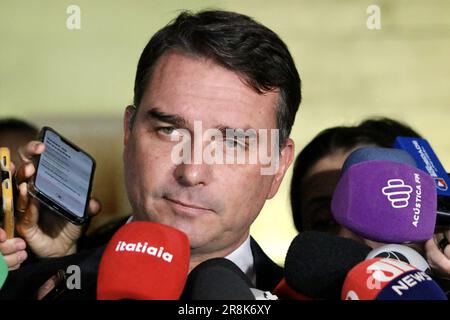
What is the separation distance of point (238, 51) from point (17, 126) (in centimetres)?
106

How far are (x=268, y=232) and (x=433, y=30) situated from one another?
76 centimetres

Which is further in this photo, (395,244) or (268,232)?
(268,232)

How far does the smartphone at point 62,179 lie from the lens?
4.94 ft

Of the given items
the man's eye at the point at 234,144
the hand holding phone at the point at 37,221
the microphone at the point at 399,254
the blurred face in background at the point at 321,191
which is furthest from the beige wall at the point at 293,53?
the microphone at the point at 399,254

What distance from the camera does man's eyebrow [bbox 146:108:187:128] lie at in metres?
1.31

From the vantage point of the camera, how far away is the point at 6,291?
148 centimetres

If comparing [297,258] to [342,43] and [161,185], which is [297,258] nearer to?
[161,185]

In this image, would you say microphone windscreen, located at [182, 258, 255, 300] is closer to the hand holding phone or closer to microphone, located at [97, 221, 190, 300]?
microphone, located at [97, 221, 190, 300]

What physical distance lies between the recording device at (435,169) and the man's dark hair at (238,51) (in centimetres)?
22

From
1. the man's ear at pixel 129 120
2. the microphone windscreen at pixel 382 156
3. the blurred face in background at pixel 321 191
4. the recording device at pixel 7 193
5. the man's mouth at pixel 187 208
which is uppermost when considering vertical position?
the man's ear at pixel 129 120

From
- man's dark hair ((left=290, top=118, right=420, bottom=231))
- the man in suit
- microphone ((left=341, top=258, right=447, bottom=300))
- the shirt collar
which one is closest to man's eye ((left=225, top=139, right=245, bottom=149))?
the man in suit

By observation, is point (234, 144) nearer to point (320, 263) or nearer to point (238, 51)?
point (238, 51)

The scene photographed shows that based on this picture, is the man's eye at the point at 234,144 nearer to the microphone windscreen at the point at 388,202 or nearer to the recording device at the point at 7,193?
the microphone windscreen at the point at 388,202
